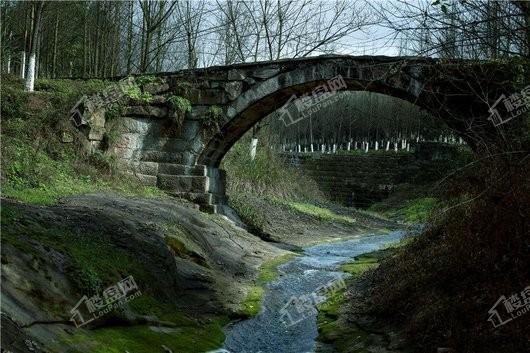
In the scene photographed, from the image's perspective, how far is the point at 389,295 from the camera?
20.0ft

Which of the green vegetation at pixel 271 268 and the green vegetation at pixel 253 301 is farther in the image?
the green vegetation at pixel 271 268

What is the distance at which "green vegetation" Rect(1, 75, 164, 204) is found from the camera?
8.91 metres

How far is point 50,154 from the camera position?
1092cm

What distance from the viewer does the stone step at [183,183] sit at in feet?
43.6

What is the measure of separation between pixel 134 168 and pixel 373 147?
28.8m

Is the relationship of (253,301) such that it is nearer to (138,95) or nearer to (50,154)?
(50,154)

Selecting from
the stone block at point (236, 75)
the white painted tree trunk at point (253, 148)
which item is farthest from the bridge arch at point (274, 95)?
the white painted tree trunk at point (253, 148)

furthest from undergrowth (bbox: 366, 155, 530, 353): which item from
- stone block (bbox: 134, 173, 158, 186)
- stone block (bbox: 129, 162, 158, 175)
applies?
stone block (bbox: 129, 162, 158, 175)

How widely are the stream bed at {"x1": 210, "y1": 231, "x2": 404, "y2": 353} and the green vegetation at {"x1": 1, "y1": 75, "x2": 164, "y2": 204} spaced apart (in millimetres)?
3761

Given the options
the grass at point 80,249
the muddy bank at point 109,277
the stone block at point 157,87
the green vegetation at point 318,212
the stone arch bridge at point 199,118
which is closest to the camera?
the muddy bank at point 109,277

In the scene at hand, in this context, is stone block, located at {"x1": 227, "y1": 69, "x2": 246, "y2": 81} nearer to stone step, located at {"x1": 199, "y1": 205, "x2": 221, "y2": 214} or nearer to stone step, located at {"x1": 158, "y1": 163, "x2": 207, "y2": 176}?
stone step, located at {"x1": 158, "y1": 163, "x2": 207, "y2": 176}

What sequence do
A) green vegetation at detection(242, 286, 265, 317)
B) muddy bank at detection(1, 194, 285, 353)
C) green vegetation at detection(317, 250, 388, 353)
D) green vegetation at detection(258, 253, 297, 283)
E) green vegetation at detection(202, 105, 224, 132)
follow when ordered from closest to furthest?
1. muddy bank at detection(1, 194, 285, 353)
2. green vegetation at detection(317, 250, 388, 353)
3. green vegetation at detection(242, 286, 265, 317)
4. green vegetation at detection(258, 253, 297, 283)
5. green vegetation at detection(202, 105, 224, 132)

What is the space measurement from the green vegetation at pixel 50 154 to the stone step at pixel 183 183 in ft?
1.69

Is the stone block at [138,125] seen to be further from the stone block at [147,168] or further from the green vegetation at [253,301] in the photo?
the green vegetation at [253,301]
